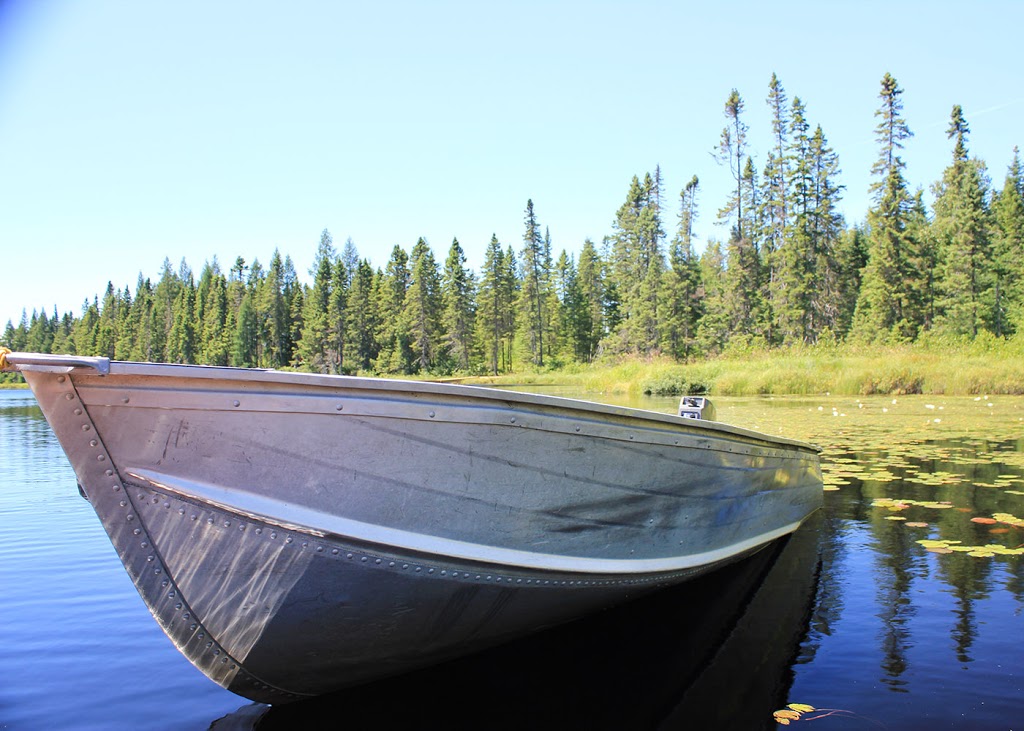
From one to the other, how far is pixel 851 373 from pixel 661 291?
31.2m

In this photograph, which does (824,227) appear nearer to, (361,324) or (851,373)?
(851,373)

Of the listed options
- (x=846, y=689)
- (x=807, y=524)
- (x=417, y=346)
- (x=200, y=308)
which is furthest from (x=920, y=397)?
(x=200, y=308)

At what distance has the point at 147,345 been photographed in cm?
10112

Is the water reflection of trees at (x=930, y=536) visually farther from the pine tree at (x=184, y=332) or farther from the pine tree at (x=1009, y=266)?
the pine tree at (x=184, y=332)

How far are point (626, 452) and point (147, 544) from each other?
2281 millimetres

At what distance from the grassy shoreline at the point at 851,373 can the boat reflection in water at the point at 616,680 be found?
24.2m

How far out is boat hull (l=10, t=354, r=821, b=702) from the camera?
2.78 meters

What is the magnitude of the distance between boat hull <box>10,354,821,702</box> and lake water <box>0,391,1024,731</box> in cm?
39

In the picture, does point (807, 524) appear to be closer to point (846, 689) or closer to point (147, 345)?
point (846, 689)

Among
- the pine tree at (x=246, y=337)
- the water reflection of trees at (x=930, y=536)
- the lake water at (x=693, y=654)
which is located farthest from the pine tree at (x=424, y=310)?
the lake water at (x=693, y=654)

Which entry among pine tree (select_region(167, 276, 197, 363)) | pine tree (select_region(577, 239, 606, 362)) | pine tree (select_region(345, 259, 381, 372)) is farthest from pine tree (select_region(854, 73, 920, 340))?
pine tree (select_region(167, 276, 197, 363))

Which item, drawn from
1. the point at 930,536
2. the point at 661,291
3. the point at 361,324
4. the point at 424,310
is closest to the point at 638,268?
the point at 661,291

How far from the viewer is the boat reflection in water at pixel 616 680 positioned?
3.45 meters

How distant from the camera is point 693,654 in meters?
4.27
